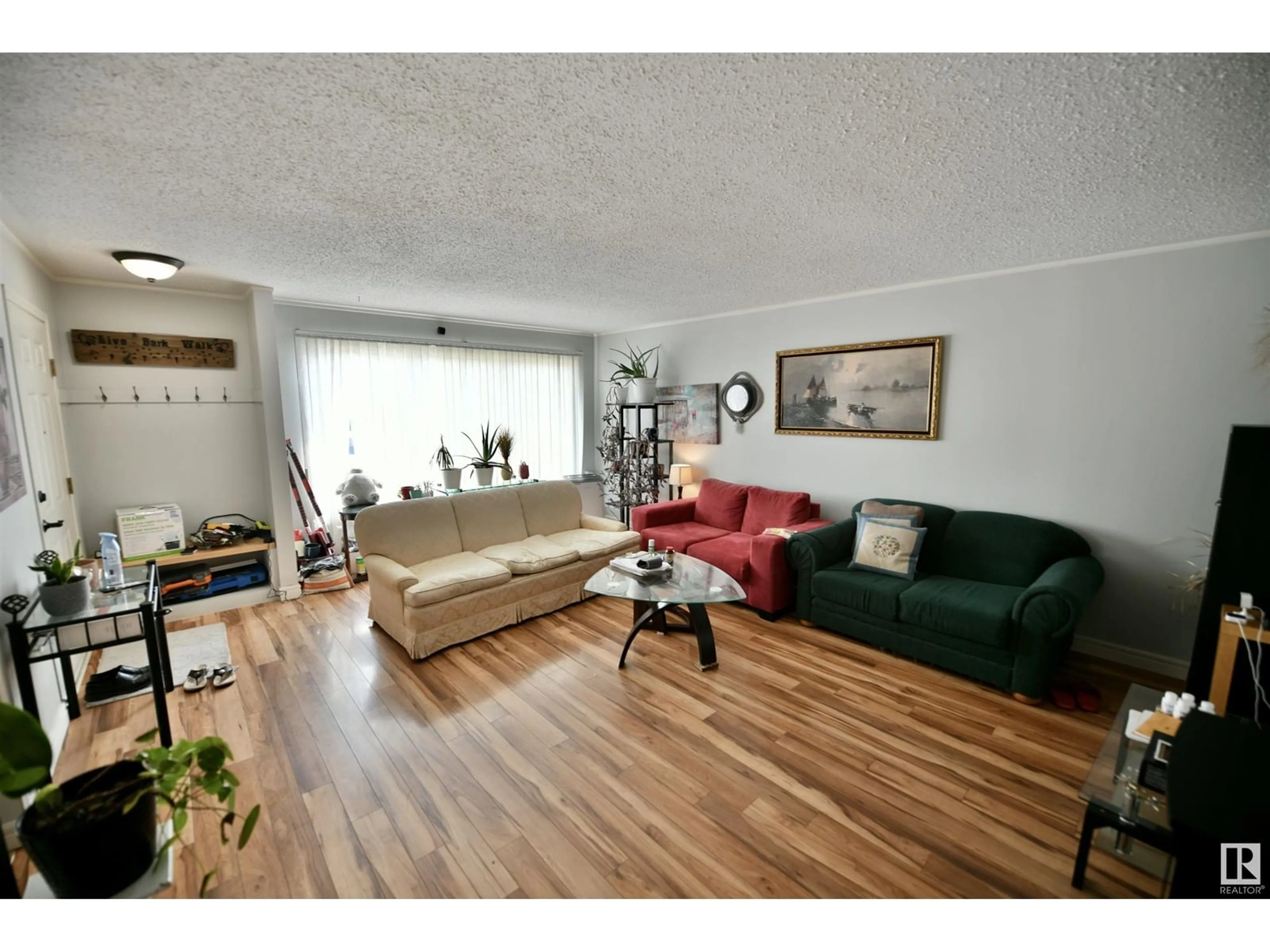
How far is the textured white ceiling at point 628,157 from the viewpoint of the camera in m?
1.25

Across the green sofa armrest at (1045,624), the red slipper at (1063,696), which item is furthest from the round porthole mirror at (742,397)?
the red slipper at (1063,696)

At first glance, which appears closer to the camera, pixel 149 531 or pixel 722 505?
pixel 149 531

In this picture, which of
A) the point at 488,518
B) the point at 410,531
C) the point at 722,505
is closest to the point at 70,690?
the point at 410,531

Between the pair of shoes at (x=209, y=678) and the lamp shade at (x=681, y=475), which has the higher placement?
the lamp shade at (x=681, y=475)

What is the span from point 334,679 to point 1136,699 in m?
3.88

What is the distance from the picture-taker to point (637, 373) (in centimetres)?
535

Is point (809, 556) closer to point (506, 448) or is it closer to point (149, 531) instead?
point (506, 448)

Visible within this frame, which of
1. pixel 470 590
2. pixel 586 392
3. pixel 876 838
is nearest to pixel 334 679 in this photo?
pixel 470 590

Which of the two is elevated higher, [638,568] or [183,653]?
[638,568]

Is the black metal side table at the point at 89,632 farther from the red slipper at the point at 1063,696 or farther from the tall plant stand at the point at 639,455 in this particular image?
the red slipper at the point at 1063,696

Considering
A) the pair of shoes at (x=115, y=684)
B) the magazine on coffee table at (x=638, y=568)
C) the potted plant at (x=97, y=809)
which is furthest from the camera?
the magazine on coffee table at (x=638, y=568)

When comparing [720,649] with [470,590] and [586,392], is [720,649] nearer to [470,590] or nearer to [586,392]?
[470,590]

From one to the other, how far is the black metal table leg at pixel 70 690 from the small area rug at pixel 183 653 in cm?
20

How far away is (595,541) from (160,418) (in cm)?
338
